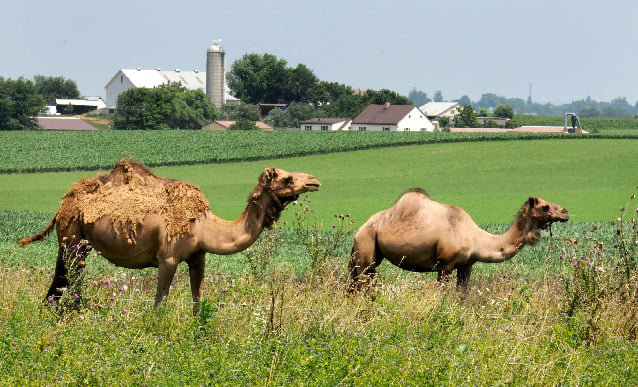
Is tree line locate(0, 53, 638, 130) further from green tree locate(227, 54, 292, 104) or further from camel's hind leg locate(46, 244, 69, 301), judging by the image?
camel's hind leg locate(46, 244, 69, 301)

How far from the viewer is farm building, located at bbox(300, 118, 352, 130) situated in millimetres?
139250

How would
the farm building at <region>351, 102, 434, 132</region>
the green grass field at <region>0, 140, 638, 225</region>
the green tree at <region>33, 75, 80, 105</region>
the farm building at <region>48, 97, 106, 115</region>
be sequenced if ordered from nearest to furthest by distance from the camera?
the green grass field at <region>0, 140, 638, 225</region> < the farm building at <region>351, 102, 434, 132</region> < the farm building at <region>48, 97, 106, 115</region> < the green tree at <region>33, 75, 80, 105</region>

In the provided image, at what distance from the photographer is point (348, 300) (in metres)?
13.3

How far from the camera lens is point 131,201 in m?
12.6

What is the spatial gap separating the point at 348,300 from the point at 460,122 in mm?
151193

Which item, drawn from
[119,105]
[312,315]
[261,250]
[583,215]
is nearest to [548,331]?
[312,315]

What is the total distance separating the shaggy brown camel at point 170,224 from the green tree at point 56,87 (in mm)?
176144

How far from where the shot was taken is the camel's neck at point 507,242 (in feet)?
46.4

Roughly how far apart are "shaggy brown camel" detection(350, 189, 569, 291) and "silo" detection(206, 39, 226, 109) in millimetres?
176659

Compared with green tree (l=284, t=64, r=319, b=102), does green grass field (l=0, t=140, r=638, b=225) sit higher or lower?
lower

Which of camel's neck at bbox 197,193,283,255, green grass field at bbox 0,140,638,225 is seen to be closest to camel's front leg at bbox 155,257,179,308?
camel's neck at bbox 197,193,283,255

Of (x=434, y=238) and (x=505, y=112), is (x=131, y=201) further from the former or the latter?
(x=505, y=112)

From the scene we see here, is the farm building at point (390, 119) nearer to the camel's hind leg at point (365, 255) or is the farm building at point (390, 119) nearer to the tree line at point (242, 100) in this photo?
the tree line at point (242, 100)

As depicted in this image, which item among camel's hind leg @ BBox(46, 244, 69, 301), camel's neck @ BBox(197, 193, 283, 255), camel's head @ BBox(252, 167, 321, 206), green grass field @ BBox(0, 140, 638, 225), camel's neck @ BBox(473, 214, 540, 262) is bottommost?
green grass field @ BBox(0, 140, 638, 225)
